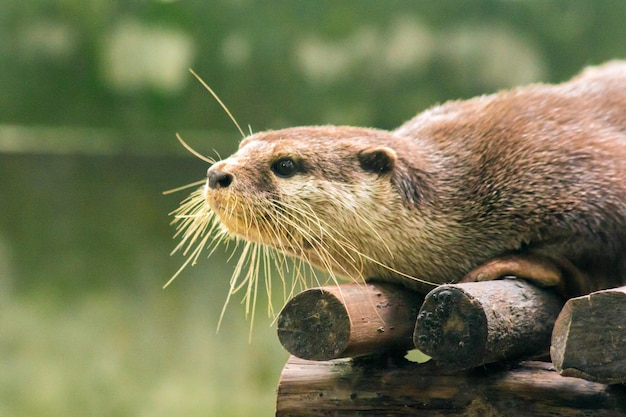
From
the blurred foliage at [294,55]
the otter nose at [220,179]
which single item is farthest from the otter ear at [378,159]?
the blurred foliage at [294,55]

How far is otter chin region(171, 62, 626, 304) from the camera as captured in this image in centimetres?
205

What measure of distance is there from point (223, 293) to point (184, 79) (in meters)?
1.11

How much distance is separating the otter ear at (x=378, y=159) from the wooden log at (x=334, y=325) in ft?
1.21

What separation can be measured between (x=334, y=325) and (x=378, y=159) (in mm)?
542

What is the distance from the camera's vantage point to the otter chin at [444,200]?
2.05 metres

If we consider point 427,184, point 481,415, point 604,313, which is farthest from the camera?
point 427,184

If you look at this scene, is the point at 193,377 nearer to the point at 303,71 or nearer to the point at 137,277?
the point at 137,277

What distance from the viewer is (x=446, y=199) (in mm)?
2205

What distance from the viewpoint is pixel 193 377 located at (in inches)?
167

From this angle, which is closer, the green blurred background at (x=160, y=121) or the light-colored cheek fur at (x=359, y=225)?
the light-colored cheek fur at (x=359, y=225)

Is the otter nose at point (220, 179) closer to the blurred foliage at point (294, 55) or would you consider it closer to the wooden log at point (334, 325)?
the wooden log at point (334, 325)

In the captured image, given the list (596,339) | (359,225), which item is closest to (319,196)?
(359,225)

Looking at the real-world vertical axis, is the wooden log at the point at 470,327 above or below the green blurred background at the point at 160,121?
below

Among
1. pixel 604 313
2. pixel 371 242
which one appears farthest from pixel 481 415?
pixel 371 242
